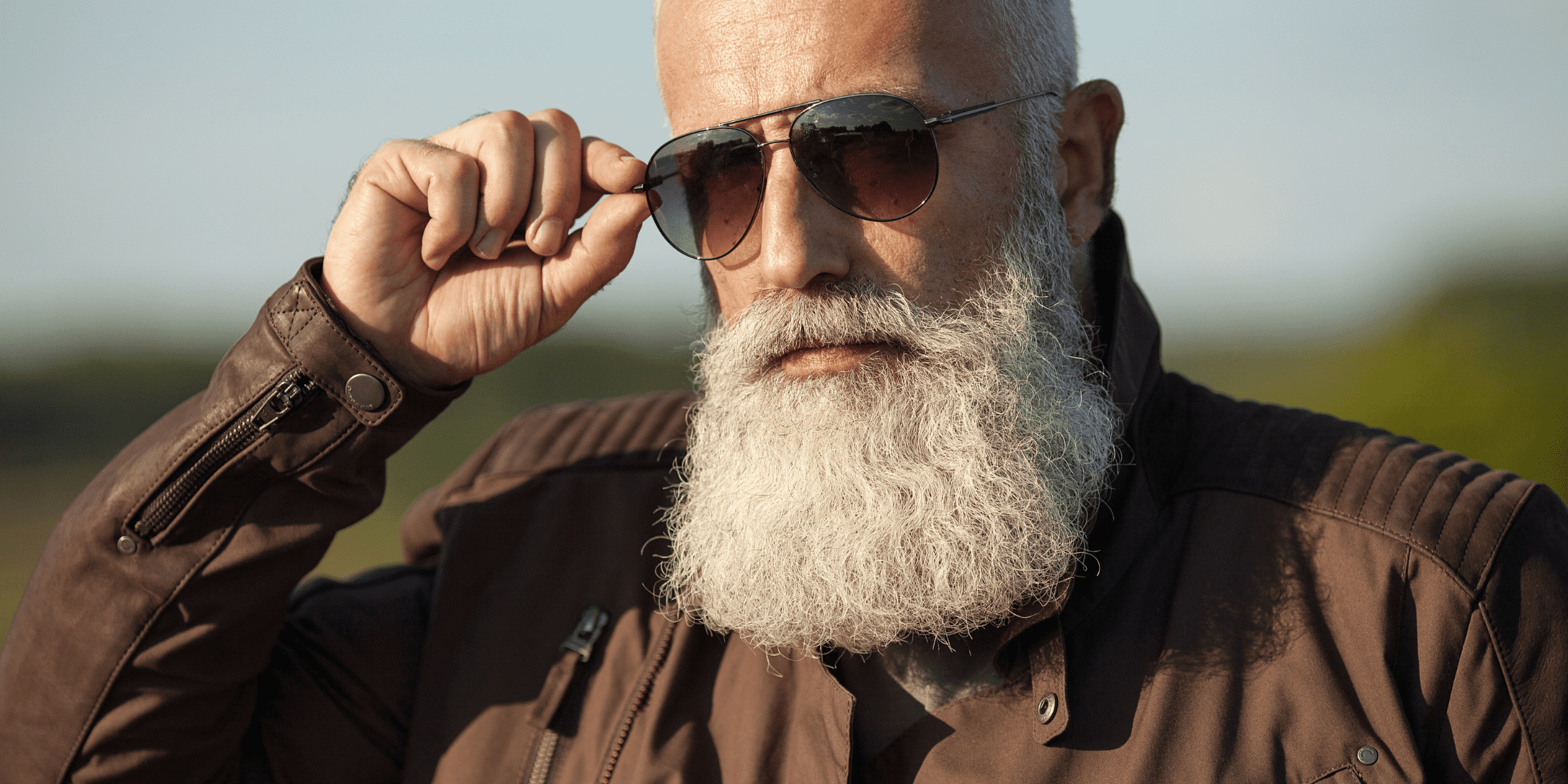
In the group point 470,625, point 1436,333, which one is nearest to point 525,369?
point 1436,333

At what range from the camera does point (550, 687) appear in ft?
7.54

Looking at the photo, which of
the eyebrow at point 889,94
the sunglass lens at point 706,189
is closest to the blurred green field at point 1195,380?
the eyebrow at point 889,94

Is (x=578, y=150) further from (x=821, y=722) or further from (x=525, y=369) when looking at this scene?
(x=525, y=369)

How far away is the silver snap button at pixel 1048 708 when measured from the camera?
1998 mm

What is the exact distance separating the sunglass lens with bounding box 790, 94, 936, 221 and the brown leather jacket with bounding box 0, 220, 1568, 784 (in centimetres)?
67

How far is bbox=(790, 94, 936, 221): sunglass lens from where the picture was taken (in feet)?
6.97

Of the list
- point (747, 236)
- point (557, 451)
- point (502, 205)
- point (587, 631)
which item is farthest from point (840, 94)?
point (587, 631)

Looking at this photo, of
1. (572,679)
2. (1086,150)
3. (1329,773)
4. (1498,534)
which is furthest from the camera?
(1086,150)

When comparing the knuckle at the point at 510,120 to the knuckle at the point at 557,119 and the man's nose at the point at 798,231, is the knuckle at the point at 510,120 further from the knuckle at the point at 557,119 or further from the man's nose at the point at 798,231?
the man's nose at the point at 798,231

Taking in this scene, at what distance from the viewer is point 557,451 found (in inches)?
108

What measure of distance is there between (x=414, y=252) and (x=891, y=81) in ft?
3.59

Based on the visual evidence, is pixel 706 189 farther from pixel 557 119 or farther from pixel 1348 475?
pixel 1348 475

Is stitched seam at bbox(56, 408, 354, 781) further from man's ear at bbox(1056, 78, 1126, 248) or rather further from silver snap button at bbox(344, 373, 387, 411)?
man's ear at bbox(1056, 78, 1126, 248)

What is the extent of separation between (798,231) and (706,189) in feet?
0.77
